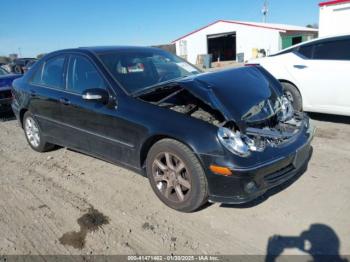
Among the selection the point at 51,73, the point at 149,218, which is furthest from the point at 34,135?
the point at 149,218

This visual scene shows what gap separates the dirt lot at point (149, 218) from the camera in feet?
9.48

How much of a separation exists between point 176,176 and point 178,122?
55cm

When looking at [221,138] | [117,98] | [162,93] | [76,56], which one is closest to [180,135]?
[221,138]

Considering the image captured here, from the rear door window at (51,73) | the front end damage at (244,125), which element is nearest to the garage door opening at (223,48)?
the rear door window at (51,73)

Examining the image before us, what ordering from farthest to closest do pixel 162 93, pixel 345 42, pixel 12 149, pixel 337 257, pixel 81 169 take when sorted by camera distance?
pixel 12 149, pixel 345 42, pixel 81 169, pixel 162 93, pixel 337 257

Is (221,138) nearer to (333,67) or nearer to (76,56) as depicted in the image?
(76,56)

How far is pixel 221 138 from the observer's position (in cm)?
297

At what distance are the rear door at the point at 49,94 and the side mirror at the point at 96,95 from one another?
0.99m

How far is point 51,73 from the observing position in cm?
487

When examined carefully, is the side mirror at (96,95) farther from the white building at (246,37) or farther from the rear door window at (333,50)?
the white building at (246,37)

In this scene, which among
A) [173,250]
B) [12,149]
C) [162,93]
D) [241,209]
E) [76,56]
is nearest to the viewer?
[173,250]

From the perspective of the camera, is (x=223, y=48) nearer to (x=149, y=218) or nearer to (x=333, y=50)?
(x=333, y=50)

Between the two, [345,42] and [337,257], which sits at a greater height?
[345,42]

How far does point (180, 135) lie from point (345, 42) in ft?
13.5
